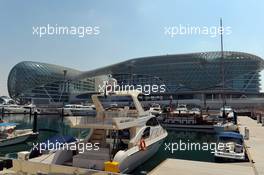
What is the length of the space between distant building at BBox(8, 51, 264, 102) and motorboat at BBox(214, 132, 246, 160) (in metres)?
73.2

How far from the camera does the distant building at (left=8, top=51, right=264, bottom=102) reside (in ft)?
373

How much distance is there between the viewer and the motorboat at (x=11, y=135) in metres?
26.3

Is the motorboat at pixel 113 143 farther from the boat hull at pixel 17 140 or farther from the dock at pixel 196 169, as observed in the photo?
the boat hull at pixel 17 140

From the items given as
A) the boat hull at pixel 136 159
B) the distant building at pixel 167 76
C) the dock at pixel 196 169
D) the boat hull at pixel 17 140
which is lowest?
the boat hull at pixel 17 140

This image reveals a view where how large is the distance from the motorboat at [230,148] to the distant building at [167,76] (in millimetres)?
73191

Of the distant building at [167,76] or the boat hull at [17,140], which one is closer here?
the boat hull at [17,140]

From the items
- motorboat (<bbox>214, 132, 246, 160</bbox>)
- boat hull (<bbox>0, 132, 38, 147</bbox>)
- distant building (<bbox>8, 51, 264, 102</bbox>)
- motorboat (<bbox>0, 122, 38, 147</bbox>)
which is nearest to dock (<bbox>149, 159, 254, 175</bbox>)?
motorboat (<bbox>214, 132, 246, 160</bbox>)

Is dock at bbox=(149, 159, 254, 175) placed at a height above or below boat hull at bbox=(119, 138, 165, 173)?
above

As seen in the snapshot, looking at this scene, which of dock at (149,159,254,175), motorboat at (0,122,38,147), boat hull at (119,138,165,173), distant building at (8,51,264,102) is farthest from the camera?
distant building at (8,51,264,102)

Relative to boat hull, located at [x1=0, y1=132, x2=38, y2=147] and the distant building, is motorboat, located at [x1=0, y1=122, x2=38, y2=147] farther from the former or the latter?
the distant building

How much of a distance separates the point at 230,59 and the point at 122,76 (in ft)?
175

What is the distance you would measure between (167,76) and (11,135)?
10333 centimetres

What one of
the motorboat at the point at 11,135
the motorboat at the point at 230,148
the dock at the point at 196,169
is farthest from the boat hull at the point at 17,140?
the motorboat at the point at 230,148

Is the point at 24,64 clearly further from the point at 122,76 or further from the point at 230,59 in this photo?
the point at 230,59
